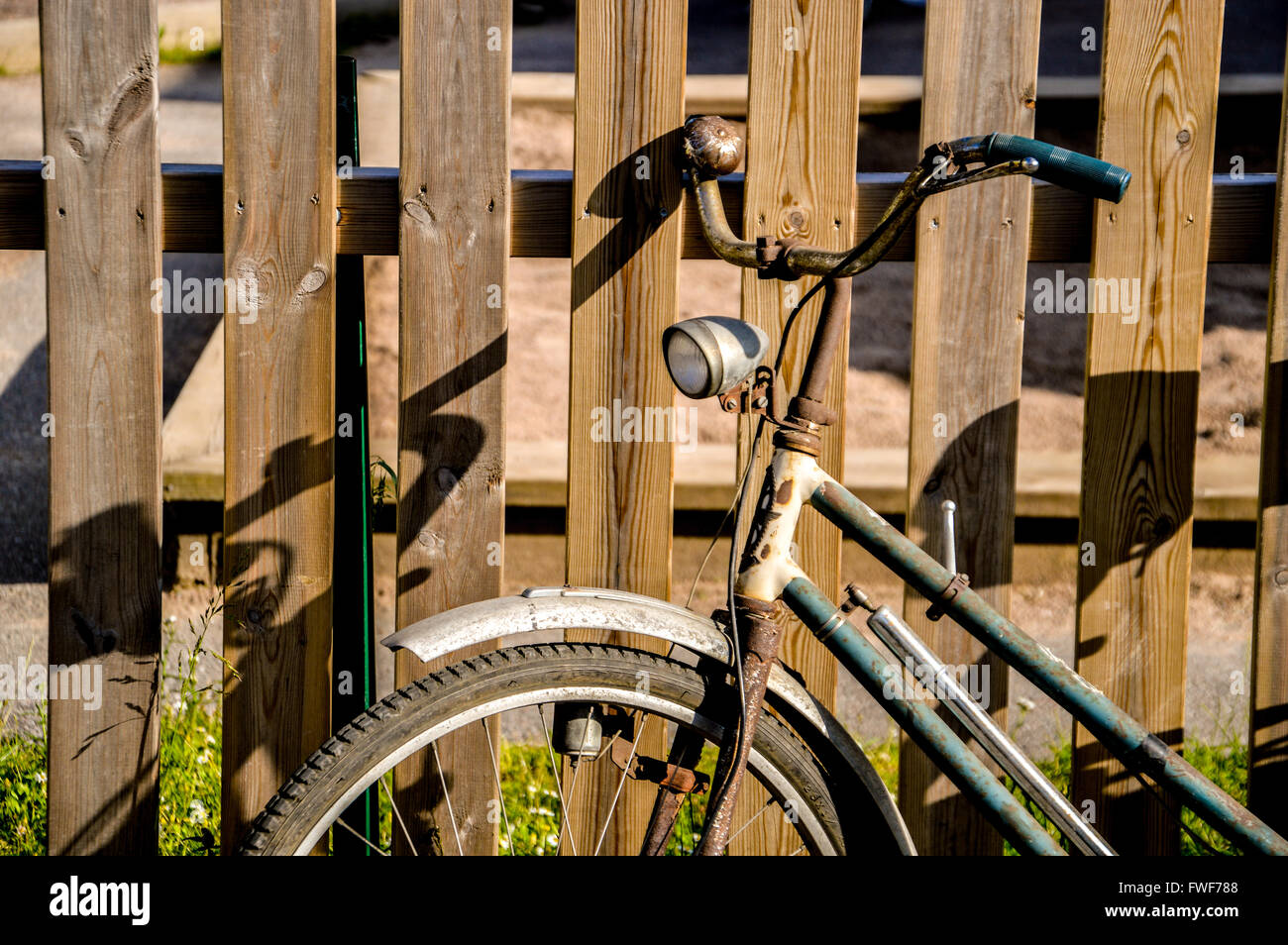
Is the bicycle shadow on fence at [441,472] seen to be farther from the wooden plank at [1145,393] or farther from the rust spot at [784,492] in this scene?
the wooden plank at [1145,393]

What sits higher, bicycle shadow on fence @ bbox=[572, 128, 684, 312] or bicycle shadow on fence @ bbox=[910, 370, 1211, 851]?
bicycle shadow on fence @ bbox=[572, 128, 684, 312]

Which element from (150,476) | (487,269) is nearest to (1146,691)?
(487,269)

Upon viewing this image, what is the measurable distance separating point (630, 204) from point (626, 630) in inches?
27.7

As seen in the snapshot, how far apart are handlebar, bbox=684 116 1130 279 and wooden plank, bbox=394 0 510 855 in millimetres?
354

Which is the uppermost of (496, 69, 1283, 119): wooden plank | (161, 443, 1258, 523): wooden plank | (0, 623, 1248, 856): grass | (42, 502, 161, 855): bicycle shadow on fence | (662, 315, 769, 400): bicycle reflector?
(496, 69, 1283, 119): wooden plank

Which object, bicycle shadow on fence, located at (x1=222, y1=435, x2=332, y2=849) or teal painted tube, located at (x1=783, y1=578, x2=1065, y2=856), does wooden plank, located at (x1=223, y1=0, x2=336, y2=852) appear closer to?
bicycle shadow on fence, located at (x1=222, y1=435, x2=332, y2=849)

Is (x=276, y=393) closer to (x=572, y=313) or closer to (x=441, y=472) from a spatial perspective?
(x=441, y=472)

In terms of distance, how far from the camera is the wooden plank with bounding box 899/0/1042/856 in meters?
1.62

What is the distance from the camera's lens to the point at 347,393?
175 cm

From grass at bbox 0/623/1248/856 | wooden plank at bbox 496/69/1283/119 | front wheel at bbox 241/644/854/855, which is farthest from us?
wooden plank at bbox 496/69/1283/119

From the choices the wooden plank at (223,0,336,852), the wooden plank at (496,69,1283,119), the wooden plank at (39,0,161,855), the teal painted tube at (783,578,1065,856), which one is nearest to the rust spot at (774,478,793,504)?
the teal painted tube at (783,578,1065,856)

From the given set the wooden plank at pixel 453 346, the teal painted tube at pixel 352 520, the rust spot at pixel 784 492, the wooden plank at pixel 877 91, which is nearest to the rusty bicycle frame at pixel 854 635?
the rust spot at pixel 784 492

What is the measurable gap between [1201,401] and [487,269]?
9.57 feet

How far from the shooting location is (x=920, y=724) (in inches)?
55.2
